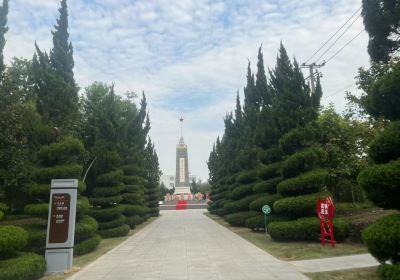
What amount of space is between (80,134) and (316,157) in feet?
40.7

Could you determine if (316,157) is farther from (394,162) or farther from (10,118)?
(10,118)

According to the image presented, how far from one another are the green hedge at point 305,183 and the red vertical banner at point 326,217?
2.97ft

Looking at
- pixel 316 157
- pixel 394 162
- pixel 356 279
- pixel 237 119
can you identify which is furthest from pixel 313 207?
pixel 237 119

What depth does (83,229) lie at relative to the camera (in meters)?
12.8

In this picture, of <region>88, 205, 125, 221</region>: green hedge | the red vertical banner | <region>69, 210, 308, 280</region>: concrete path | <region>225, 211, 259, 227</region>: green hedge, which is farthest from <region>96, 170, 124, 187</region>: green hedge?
the red vertical banner

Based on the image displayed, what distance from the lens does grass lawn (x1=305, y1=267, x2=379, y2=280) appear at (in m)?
8.01

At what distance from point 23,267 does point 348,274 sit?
7.20 meters

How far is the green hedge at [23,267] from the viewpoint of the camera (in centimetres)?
809

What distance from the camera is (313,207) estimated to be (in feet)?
44.2

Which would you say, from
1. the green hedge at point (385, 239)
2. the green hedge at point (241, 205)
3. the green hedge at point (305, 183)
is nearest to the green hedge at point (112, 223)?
the green hedge at point (241, 205)

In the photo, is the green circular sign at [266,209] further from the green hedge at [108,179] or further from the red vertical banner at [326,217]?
the green hedge at [108,179]

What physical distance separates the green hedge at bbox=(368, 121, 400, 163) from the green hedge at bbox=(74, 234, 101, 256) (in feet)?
32.7

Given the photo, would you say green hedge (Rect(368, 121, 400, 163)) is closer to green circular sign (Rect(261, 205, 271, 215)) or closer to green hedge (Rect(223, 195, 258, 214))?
green circular sign (Rect(261, 205, 271, 215))

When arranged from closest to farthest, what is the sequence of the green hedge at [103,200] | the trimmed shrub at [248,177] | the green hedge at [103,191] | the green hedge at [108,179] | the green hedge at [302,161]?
1. the green hedge at [302,161]
2. the green hedge at [103,200]
3. the green hedge at [103,191]
4. the green hedge at [108,179]
5. the trimmed shrub at [248,177]
